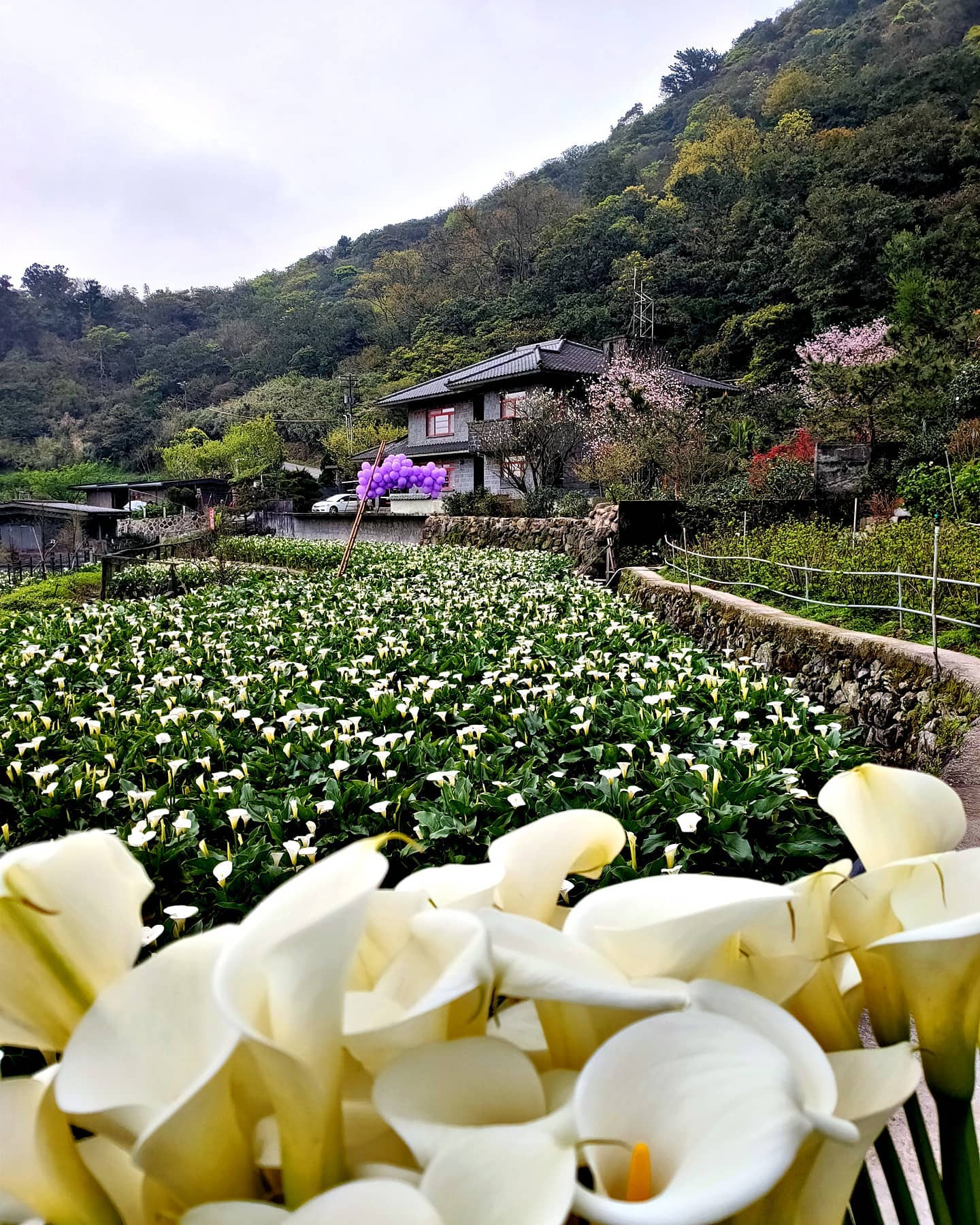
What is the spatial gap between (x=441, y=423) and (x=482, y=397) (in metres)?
2.78

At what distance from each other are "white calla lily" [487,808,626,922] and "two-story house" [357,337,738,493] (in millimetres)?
22574

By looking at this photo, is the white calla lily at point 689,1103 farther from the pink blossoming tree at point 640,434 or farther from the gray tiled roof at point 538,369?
the gray tiled roof at point 538,369

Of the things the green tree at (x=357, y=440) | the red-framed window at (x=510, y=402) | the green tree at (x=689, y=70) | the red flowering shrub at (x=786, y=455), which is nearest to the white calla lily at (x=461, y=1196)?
the red flowering shrub at (x=786, y=455)

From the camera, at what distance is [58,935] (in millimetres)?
390

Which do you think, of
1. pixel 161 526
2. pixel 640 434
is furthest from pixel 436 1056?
pixel 161 526

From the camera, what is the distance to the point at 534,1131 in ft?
1.12

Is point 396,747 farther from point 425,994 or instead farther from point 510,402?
point 510,402

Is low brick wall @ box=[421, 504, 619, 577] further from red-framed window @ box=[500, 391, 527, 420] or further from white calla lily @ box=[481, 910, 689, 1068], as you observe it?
white calla lily @ box=[481, 910, 689, 1068]

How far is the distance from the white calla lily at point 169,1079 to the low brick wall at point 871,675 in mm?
4032

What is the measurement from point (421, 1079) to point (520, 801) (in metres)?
2.49

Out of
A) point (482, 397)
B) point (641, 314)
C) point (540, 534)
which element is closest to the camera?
point (540, 534)

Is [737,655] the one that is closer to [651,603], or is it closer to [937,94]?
[651,603]

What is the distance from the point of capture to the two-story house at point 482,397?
25.6 meters

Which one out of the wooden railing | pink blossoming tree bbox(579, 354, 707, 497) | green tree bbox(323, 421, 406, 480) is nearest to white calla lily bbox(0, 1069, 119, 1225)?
pink blossoming tree bbox(579, 354, 707, 497)
